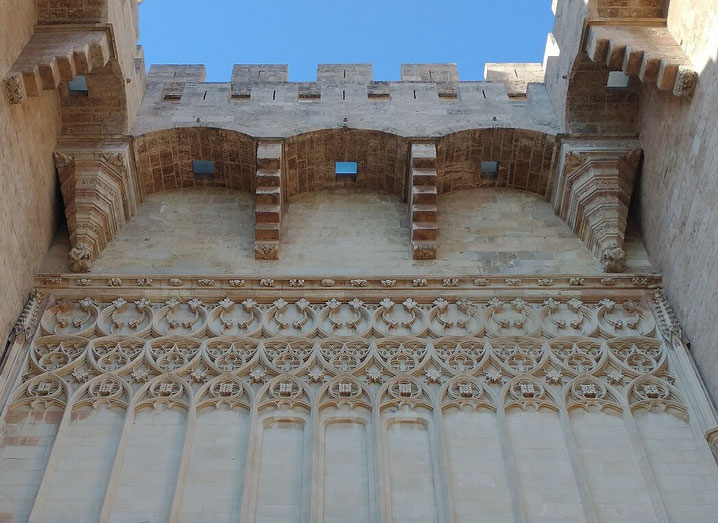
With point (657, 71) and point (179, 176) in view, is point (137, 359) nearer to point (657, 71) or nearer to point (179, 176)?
point (179, 176)

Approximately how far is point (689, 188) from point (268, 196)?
14.4 feet

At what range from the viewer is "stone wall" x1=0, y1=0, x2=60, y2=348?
8781 mm

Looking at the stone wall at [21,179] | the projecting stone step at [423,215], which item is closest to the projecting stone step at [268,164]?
the projecting stone step at [423,215]

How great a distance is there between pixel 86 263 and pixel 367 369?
321cm

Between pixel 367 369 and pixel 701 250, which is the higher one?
pixel 701 250

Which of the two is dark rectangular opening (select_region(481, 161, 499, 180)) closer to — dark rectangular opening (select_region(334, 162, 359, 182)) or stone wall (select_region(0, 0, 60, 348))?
dark rectangular opening (select_region(334, 162, 359, 182))

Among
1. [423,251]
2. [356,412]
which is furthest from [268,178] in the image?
[356,412]

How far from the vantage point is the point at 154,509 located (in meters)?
7.42

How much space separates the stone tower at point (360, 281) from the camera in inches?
305

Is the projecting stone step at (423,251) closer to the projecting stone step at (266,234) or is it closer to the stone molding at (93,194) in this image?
the projecting stone step at (266,234)

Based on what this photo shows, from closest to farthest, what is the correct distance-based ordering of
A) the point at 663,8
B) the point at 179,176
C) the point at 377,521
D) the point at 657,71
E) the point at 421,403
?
the point at 377,521
the point at 421,403
the point at 657,71
the point at 663,8
the point at 179,176

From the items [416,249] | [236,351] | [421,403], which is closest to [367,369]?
[421,403]

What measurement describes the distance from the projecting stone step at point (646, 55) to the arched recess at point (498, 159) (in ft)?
4.18

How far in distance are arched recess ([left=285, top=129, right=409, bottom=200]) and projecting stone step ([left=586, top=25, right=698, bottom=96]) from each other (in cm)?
240
